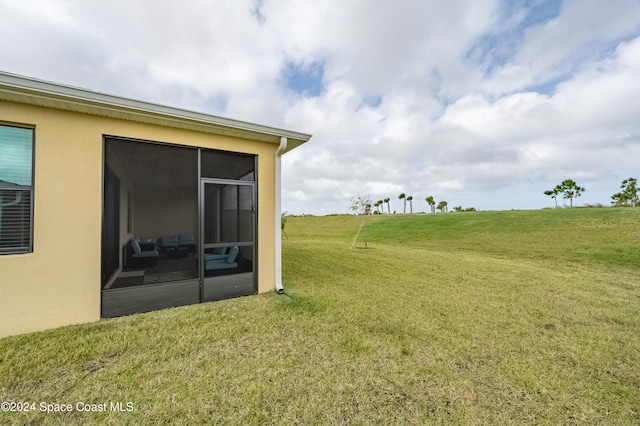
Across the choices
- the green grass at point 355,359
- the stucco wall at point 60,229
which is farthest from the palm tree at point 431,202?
the stucco wall at point 60,229

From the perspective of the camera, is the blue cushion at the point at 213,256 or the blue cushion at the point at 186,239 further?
the blue cushion at the point at 186,239

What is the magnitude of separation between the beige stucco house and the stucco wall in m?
0.01

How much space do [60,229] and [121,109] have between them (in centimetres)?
168

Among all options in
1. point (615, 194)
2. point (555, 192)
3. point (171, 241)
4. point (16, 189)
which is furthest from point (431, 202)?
point (16, 189)

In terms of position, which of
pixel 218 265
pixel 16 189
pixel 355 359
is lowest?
pixel 355 359

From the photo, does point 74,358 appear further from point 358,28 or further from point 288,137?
point 358,28

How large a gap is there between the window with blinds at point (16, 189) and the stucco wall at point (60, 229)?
8 centimetres

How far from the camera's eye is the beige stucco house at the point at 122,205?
117 inches

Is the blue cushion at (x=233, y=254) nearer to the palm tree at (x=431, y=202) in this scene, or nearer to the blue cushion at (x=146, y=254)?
the blue cushion at (x=146, y=254)

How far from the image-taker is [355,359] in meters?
2.61

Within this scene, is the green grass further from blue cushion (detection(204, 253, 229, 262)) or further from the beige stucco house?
blue cushion (detection(204, 253, 229, 262))

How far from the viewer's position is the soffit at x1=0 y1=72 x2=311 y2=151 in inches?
110

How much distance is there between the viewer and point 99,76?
23.1ft

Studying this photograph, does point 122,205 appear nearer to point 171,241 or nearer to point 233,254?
point 171,241
